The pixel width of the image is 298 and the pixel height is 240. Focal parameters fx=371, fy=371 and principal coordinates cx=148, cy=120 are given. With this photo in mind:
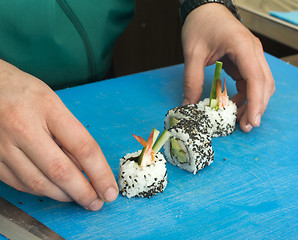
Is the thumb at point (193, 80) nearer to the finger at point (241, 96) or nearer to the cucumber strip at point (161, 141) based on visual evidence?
the finger at point (241, 96)

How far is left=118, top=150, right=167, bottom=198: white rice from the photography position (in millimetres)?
1098

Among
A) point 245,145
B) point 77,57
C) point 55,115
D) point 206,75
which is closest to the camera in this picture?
point 55,115

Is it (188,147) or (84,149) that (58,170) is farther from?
(188,147)

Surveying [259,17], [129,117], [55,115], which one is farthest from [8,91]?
[259,17]

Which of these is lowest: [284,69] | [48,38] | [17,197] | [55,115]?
[284,69]

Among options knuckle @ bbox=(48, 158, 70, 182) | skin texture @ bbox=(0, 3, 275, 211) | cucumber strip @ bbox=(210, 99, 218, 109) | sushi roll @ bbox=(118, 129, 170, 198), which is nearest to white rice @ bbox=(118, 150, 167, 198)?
sushi roll @ bbox=(118, 129, 170, 198)

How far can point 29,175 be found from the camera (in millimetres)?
924

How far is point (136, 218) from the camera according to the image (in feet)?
3.42

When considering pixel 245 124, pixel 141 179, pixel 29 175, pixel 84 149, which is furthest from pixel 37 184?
pixel 245 124

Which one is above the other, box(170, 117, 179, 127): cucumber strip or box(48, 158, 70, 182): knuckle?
box(48, 158, 70, 182): knuckle

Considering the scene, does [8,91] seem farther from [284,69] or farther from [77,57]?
[284,69]

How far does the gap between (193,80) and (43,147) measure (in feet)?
2.48

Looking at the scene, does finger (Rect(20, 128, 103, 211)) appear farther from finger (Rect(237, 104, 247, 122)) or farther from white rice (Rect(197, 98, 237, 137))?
finger (Rect(237, 104, 247, 122))

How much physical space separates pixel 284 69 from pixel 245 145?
0.69m
